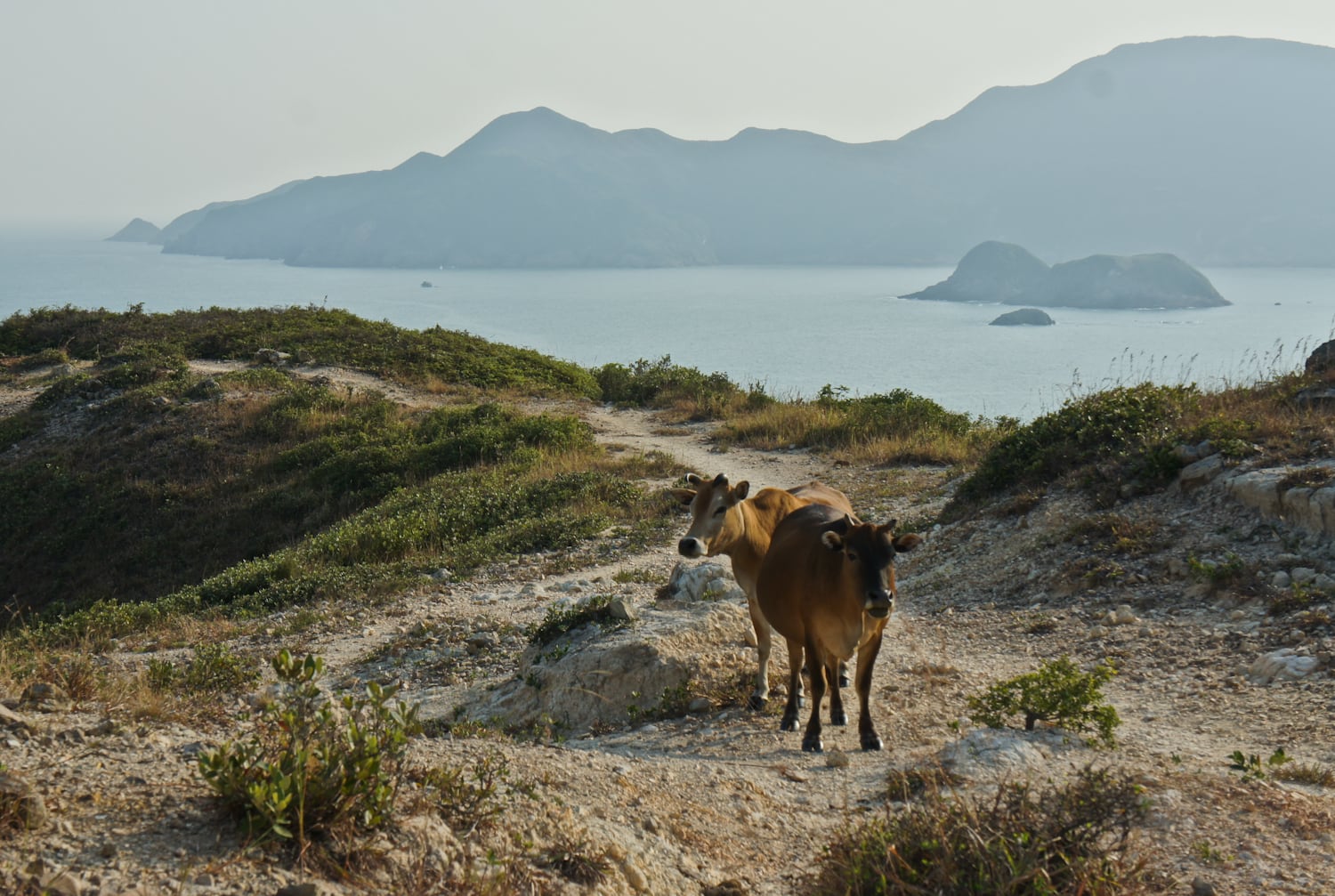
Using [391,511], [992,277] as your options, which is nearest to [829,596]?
[391,511]

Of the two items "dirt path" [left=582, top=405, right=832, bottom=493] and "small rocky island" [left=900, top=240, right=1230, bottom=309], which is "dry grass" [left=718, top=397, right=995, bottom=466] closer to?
"dirt path" [left=582, top=405, right=832, bottom=493]

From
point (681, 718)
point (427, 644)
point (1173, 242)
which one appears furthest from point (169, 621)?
point (1173, 242)

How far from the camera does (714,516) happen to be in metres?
8.12

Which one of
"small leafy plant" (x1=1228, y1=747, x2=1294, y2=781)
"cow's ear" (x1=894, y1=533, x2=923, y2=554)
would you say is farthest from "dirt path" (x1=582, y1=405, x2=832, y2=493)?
"small leafy plant" (x1=1228, y1=747, x2=1294, y2=781)

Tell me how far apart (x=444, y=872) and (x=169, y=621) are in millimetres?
10789

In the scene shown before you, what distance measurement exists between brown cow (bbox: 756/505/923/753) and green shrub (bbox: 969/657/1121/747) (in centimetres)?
90

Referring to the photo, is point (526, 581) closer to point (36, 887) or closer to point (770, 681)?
point (770, 681)

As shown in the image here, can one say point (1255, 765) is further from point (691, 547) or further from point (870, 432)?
point (870, 432)

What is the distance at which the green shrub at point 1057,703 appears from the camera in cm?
663

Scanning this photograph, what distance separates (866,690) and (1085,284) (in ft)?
327

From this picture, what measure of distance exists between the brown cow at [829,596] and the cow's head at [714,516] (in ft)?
1.59

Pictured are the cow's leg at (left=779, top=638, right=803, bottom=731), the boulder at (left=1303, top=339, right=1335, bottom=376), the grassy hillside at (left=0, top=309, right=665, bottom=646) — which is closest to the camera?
the cow's leg at (left=779, top=638, right=803, bottom=731)

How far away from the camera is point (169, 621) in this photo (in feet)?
43.6

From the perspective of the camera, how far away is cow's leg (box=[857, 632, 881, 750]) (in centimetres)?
711
